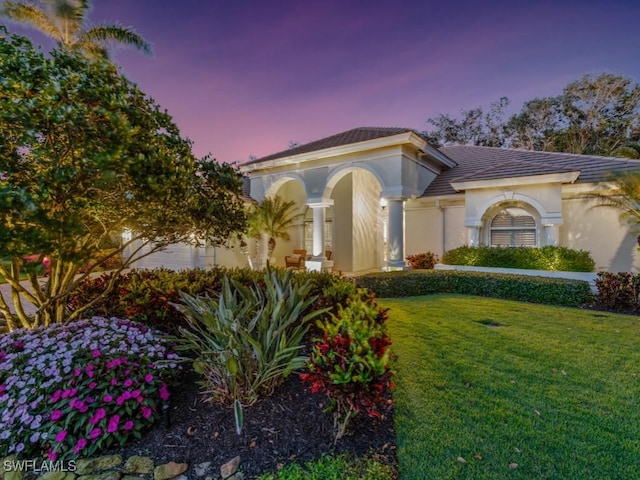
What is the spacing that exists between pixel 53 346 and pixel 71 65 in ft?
10.3

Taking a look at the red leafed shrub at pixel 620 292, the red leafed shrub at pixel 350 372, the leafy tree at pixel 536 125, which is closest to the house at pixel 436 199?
the red leafed shrub at pixel 620 292

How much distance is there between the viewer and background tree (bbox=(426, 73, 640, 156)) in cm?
2350

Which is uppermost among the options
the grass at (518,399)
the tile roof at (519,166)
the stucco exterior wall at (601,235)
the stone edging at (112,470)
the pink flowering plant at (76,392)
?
the tile roof at (519,166)

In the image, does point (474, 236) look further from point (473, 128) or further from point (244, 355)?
point (473, 128)

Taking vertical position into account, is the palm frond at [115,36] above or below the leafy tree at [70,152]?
above

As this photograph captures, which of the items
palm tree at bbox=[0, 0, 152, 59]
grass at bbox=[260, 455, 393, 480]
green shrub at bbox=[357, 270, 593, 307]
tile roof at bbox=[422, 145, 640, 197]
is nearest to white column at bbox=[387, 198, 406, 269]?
green shrub at bbox=[357, 270, 593, 307]

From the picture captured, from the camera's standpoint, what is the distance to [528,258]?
10.2 meters

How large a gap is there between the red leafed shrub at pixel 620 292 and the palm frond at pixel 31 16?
953 inches

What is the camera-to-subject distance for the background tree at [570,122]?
2350 cm

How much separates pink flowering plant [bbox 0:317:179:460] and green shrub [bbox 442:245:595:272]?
34.2 feet

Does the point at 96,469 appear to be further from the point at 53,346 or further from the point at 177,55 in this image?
the point at 177,55

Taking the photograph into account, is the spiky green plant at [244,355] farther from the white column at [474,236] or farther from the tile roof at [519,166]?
the tile roof at [519,166]

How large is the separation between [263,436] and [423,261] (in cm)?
1148

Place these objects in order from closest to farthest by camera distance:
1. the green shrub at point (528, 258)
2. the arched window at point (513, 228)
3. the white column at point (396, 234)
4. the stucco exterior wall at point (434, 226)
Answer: the green shrub at point (528, 258) → the white column at point (396, 234) → the arched window at point (513, 228) → the stucco exterior wall at point (434, 226)
